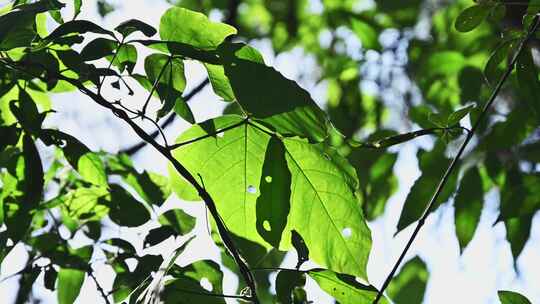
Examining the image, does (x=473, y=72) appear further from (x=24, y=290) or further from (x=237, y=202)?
(x=24, y=290)

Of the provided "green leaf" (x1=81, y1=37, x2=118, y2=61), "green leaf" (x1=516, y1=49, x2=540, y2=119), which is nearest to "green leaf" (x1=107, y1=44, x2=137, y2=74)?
"green leaf" (x1=81, y1=37, x2=118, y2=61)

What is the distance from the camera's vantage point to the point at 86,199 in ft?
3.72

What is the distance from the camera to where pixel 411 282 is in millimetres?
1289

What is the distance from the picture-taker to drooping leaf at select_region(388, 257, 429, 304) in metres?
1.25

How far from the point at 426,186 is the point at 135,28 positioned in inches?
26.3

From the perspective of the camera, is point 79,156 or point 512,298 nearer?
point 512,298

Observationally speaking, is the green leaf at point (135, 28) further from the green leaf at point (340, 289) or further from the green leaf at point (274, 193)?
the green leaf at point (340, 289)

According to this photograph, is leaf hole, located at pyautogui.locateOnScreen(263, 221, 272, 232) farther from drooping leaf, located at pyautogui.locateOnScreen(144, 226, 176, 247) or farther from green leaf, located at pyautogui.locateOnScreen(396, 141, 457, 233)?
green leaf, located at pyautogui.locateOnScreen(396, 141, 457, 233)

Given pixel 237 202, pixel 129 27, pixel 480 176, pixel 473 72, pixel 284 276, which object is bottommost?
pixel 284 276

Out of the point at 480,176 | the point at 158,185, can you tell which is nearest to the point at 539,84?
the point at 480,176

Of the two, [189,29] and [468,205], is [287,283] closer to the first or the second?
[189,29]

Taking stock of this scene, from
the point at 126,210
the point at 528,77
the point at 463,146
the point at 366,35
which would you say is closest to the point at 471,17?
the point at 528,77

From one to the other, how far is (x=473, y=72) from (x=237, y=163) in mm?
902

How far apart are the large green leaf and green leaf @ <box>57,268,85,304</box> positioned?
0.92ft
